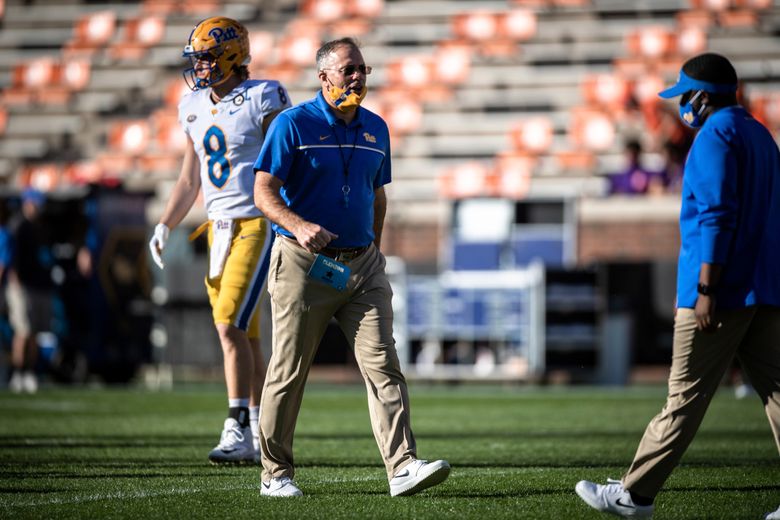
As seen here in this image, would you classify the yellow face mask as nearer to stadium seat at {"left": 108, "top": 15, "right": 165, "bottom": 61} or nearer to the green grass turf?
the green grass turf

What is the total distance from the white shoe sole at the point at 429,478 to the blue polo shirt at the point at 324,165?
962 mm

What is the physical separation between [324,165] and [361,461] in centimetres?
221

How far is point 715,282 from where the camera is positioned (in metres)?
4.36

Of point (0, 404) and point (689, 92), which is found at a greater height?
point (689, 92)

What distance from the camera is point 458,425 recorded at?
369 inches

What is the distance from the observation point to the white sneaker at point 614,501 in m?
4.55

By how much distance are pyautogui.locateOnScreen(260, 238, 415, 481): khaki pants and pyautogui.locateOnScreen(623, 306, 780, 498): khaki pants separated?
39.3 inches

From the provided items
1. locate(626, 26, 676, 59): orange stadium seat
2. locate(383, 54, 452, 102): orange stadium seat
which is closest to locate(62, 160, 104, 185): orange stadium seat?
locate(383, 54, 452, 102): orange stadium seat

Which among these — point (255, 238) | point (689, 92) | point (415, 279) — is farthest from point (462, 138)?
point (689, 92)

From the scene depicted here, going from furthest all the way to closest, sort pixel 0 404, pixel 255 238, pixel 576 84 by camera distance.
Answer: pixel 576 84 < pixel 0 404 < pixel 255 238

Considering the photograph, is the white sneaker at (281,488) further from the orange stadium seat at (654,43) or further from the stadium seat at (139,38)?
the stadium seat at (139,38)

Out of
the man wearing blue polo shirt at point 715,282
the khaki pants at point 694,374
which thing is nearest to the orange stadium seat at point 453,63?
the man wearing blue polo shirt at point 715,282

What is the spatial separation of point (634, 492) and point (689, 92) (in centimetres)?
146

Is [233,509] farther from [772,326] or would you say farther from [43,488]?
[772,326]
